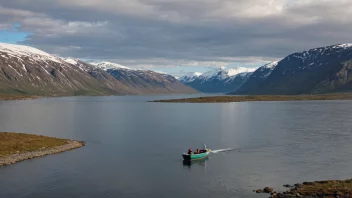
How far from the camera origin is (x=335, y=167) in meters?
77.7

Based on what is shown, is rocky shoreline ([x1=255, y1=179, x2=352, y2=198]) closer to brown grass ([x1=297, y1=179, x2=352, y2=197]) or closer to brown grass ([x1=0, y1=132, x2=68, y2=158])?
brown grass ([x1=297, y1=179, x2=352, y2=197])

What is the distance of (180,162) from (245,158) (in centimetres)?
1475

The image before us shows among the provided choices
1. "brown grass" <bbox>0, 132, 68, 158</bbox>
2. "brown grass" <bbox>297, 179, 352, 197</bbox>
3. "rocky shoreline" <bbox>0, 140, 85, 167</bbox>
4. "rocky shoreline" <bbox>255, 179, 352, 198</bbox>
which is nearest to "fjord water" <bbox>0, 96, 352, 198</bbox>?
"rocky shoreline" <bbox>0, 140, 85, 167</bbox>

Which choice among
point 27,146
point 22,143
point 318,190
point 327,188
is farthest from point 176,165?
point 22,143

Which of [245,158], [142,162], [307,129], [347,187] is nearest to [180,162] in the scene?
[142,162]

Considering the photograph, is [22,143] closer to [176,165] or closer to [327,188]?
[176,165]

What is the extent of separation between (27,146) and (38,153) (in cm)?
558

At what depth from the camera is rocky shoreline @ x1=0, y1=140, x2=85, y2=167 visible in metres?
81.4

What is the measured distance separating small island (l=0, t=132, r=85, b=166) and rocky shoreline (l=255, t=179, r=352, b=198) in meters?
51.5

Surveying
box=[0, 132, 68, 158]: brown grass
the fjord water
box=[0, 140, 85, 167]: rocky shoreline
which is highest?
box=[0, 132, 68, 158]: brown grass

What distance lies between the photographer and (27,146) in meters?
93.9

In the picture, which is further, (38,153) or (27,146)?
(27,146)

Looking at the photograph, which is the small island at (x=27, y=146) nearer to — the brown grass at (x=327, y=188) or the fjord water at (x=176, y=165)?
the fjord water at (x=176, y=165)

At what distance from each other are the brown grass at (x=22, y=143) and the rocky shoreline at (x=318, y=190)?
55889mm
